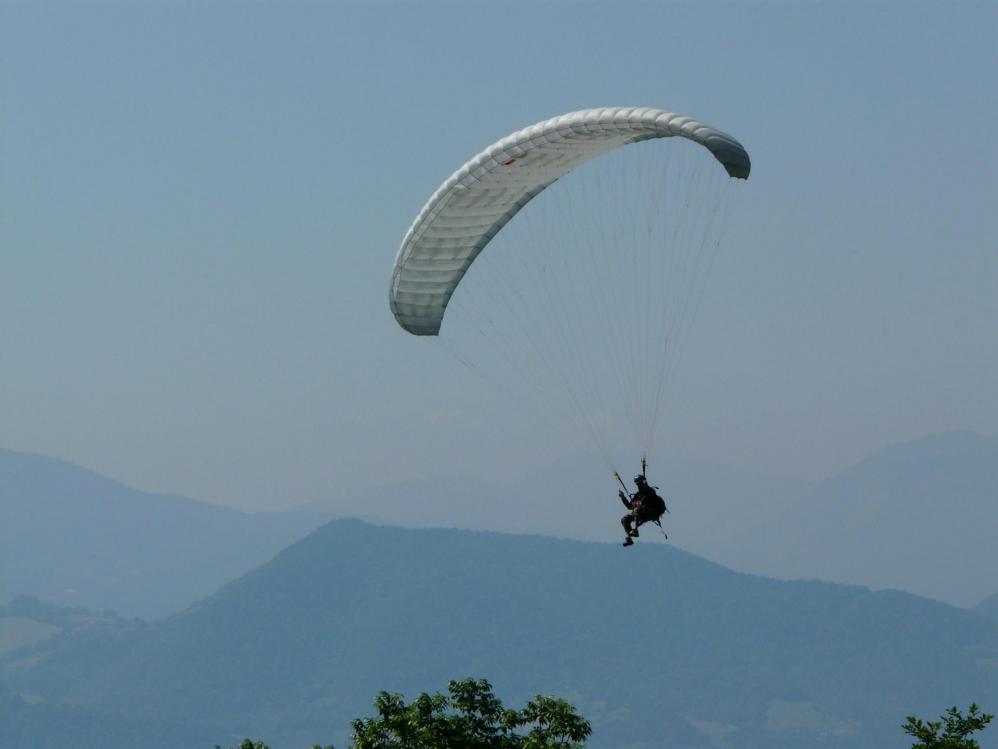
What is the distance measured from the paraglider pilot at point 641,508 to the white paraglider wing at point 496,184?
884 centimetres

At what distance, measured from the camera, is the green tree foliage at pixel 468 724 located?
3803 centimetres

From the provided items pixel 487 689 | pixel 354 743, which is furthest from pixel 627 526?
pixel 354 743

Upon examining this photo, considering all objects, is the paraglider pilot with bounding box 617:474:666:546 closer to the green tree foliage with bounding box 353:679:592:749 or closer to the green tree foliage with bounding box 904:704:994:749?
the green tree foliage with bounding box 353:679:592:749

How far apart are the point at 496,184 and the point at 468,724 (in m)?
14.7

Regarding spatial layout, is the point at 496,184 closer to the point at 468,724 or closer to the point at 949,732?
the point at 468,724

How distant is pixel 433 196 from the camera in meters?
44.8

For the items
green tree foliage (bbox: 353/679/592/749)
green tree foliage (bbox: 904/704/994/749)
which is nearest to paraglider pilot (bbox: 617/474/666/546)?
green tree foliage (bbox: 353/679/592/749)

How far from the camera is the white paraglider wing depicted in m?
39.1

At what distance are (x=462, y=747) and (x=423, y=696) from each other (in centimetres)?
188

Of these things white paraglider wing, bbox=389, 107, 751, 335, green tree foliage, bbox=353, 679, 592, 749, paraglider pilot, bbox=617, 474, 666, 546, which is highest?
white paraglider wing, bbox=389, 107, 751, 335

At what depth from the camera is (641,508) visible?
1635 inches

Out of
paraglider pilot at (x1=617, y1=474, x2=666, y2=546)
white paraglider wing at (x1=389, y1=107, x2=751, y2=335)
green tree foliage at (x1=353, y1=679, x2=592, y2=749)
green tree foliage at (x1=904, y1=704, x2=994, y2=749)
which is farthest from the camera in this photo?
paraglider pilot at (x1=617, y1=474, x2=666, y2=546)

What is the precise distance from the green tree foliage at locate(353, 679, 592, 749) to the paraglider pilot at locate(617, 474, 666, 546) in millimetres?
4838

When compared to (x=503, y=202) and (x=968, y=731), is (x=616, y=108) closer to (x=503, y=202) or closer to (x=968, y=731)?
(x=503, y=202)
